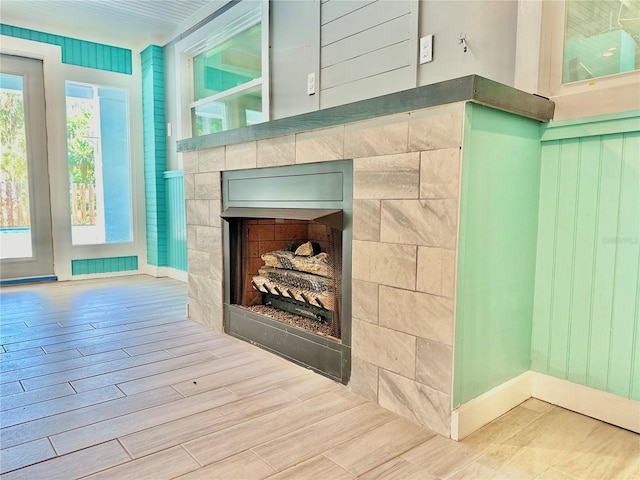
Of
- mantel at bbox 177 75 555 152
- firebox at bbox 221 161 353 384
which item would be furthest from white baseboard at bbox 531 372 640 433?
mantel at bbox 177 75 555 152

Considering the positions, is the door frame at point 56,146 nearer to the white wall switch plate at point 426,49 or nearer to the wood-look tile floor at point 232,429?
the wood-look tile floor at point 232,429

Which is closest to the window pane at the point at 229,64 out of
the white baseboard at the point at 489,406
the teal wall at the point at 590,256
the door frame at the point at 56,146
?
the door frame at the point at 56,146

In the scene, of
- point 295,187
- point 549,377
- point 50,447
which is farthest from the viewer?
point 295,187

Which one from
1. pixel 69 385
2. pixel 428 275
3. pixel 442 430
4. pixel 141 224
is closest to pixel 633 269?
pixel 428 275

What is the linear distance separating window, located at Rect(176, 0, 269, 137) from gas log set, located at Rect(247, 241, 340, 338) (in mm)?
1265

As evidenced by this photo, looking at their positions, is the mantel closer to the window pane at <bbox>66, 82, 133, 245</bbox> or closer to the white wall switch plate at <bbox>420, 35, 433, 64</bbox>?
the white wall switch plate at <bbox>420, 35, 433, 64</bbox>

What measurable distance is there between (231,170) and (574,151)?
1740 millimetres

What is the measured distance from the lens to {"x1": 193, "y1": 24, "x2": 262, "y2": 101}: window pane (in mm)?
3408

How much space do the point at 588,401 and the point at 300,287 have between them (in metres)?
1.38

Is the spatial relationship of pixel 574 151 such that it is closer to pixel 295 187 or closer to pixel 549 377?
pixel 549 377

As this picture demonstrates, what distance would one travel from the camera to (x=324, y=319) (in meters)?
2.19

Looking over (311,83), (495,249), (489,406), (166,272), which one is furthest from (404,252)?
(166,272)

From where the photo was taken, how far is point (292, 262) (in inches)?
94.1

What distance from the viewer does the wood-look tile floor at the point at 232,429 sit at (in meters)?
1.28
